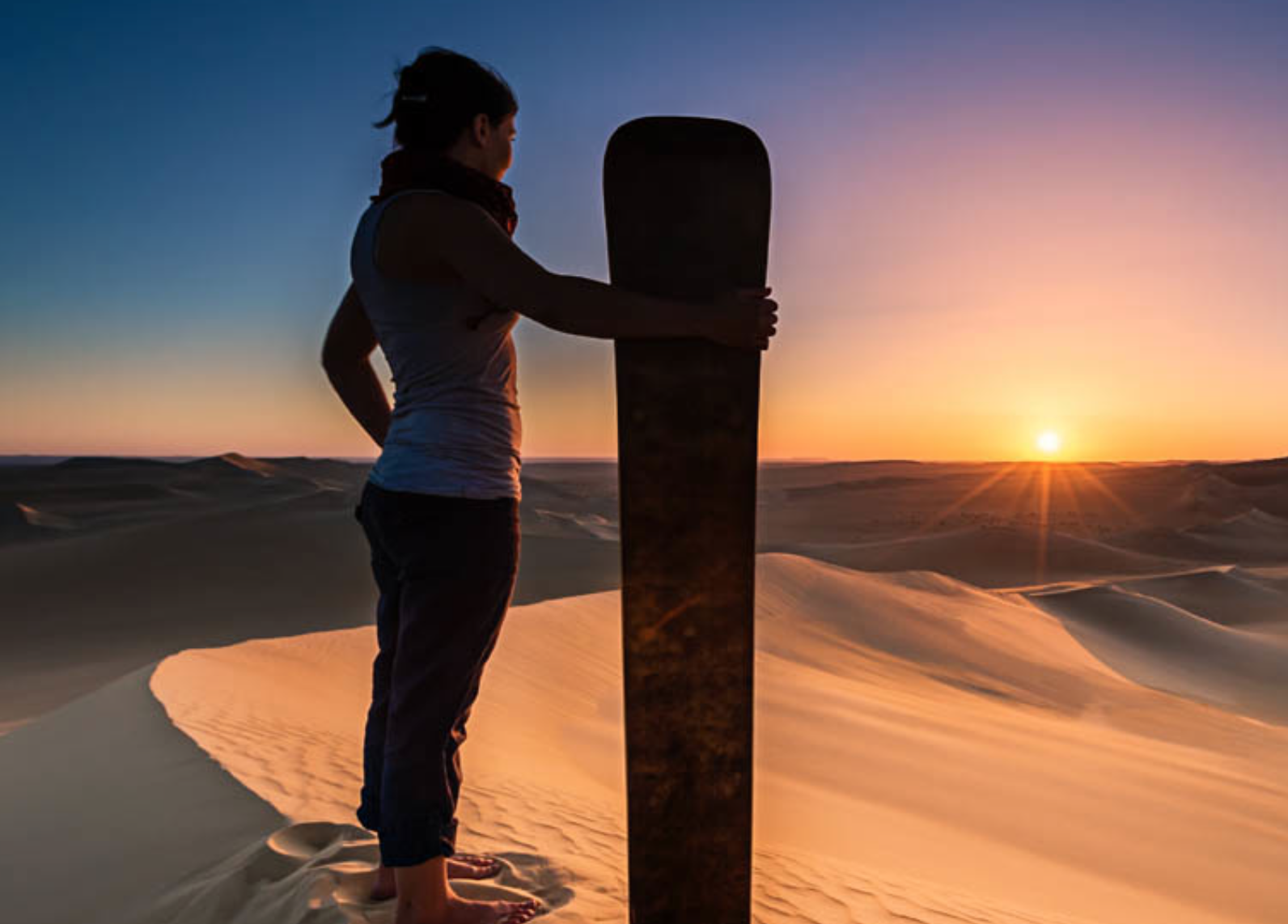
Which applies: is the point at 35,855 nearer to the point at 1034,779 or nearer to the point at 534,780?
the point at 534,780

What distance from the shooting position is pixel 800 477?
109625mm

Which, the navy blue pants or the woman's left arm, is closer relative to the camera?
the navy blue pants

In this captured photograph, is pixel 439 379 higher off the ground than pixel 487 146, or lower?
lower

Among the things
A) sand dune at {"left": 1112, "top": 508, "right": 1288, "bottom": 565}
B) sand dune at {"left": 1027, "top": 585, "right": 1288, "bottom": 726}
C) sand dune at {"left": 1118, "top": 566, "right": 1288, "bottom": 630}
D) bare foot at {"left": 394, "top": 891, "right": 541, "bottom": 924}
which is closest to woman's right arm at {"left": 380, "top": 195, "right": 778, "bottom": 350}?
bare foot at {"left": 394, "top": 891, "right": 541, "bottom": 924}

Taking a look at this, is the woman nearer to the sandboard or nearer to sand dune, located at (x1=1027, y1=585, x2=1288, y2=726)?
the sandboard

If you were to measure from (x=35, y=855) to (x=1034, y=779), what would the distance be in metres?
5.86

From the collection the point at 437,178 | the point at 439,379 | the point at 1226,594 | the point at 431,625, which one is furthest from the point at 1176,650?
the point at 437,178

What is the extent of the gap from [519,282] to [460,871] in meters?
1.97

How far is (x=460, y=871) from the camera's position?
8.34 ft

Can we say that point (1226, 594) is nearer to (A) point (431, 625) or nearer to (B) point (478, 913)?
(B) point (478, 913)

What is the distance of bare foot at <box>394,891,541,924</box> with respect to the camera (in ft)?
6.45

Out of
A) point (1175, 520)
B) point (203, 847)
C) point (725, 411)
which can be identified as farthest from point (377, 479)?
point (1175, 520)

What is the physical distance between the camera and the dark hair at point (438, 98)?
174 centimetres

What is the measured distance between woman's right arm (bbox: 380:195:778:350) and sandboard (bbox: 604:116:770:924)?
85 mm
